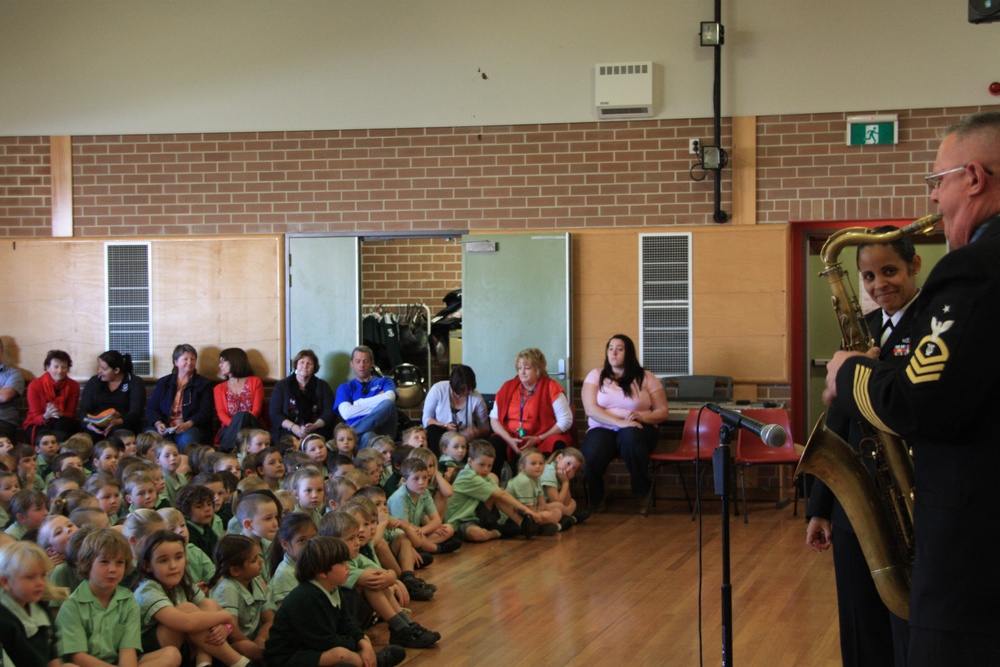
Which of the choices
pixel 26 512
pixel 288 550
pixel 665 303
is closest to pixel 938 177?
pixel 288 550

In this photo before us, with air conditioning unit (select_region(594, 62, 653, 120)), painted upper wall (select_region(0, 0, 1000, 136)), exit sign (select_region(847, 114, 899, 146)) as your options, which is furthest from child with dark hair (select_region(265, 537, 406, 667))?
exit sign (select_region(847, 114, 899, 146))

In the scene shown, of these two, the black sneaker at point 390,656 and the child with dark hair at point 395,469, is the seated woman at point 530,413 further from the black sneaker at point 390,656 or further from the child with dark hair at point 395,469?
the black sneaker at point 390,656

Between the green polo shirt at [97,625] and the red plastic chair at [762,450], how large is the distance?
16.3 ft

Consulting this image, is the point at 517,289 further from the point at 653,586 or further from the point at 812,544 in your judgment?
the point at 812,544

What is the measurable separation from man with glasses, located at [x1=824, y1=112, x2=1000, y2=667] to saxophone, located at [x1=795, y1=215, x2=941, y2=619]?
446 millimetres

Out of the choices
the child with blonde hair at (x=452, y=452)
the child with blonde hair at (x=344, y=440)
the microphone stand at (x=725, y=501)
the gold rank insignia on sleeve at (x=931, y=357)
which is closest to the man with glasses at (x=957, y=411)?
the gold rank insignia on sleeve at (x=931, y=357)

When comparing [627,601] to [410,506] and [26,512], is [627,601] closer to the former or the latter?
[410,506]

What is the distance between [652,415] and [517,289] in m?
1.65

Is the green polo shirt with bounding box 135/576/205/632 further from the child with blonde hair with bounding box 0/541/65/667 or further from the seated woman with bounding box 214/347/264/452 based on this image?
the seated woman with bounding box 214/347/264/452

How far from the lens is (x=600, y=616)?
4895 mm

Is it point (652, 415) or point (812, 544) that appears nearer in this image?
point (812, 544)

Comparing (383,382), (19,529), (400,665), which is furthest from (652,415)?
(19,529)

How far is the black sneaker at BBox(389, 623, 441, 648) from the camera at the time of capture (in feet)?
14.4

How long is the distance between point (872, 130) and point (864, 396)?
23.3 ft
